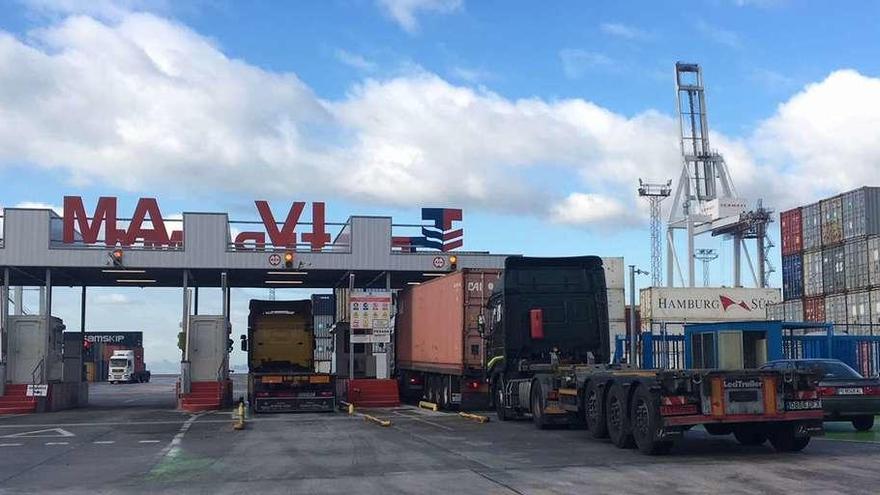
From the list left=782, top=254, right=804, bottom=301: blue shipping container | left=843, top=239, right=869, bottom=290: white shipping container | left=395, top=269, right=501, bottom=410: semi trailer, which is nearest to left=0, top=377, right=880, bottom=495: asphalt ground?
left=395, top=269, right=501, bottom=410: semi trailer

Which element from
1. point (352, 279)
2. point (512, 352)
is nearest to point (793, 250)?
point (352, 279)

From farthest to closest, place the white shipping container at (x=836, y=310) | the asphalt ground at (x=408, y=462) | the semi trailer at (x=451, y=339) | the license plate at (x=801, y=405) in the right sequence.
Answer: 1. the white shipping container at (x=836, y=310)
2. the semi trailer at (x=451, y=339)
3. the license plate at (x=801, y=405)
4. the asphalt ground at (x=408, y=462)

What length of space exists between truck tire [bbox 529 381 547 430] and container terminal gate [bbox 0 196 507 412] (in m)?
11.1

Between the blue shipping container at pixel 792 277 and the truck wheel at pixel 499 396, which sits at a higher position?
the blue shipping container at pixel 792 277

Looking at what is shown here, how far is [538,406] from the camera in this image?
60.8 ft

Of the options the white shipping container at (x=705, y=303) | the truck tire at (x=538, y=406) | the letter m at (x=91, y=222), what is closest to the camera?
the truck tire at (x=538, y=406)

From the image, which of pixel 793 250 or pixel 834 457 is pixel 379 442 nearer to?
pixel 834 457

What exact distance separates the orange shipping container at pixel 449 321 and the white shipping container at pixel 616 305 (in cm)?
1817

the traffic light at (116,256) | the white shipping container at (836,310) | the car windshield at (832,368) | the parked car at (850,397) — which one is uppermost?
the traffic light at (116,256)

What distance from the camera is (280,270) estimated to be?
29.2m

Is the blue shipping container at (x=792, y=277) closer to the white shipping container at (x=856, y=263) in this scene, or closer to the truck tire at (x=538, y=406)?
the white shipping container at (x=856, y=263)

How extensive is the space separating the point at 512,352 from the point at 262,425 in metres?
5.93

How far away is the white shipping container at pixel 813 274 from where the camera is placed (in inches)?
1665

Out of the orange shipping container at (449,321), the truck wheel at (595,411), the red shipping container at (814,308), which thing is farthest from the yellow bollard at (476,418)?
the red shipping container at (814,308)
